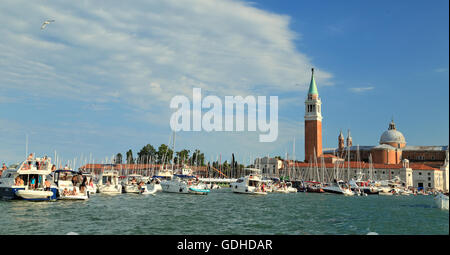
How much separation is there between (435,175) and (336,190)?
169 ft

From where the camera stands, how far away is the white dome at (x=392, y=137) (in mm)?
121375

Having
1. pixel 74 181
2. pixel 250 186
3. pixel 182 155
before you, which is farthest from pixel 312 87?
pixel 74 181

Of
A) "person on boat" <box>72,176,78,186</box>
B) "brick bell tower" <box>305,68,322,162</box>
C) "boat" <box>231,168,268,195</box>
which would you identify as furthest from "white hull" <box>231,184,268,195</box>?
"brick bell tower" <box>305,68,322,162</box>

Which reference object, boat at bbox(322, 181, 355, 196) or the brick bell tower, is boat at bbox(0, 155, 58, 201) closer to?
boat at bbox(322, 181, 355, 196)

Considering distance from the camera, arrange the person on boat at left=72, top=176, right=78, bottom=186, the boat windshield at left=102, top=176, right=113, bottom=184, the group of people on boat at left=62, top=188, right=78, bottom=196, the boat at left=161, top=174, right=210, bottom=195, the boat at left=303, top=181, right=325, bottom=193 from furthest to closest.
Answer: the boat at left=303, top=181, right=325, bottom=193
the boat at left=161, top=174, right=210, bottom=195
the boat windshield at left=102, top=176, right=113, bottom=184
the person on boat at left=72, top=176, right=78, bottom=186
the group of people on boat at left=62, top=188, right=78, bottom=196

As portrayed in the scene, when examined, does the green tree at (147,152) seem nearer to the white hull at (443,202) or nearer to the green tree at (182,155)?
the green tree at (182,155)

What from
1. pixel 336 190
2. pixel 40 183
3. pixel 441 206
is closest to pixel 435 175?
pixel 336 190

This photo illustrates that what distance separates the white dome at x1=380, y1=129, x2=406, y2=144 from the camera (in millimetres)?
121375

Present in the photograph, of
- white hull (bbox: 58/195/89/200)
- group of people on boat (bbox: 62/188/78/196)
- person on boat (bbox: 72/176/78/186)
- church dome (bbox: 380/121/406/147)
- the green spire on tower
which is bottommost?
white hull (bbox: 58/195/89/200)

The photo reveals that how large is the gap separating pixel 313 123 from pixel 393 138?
26.8m

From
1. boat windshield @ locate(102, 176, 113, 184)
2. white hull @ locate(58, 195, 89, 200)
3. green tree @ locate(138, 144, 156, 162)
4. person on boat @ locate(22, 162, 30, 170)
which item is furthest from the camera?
green tree @ locate(138, 144, 156, 162)

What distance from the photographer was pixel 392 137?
4798 inches

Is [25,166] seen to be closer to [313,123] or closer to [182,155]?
[182,155]
